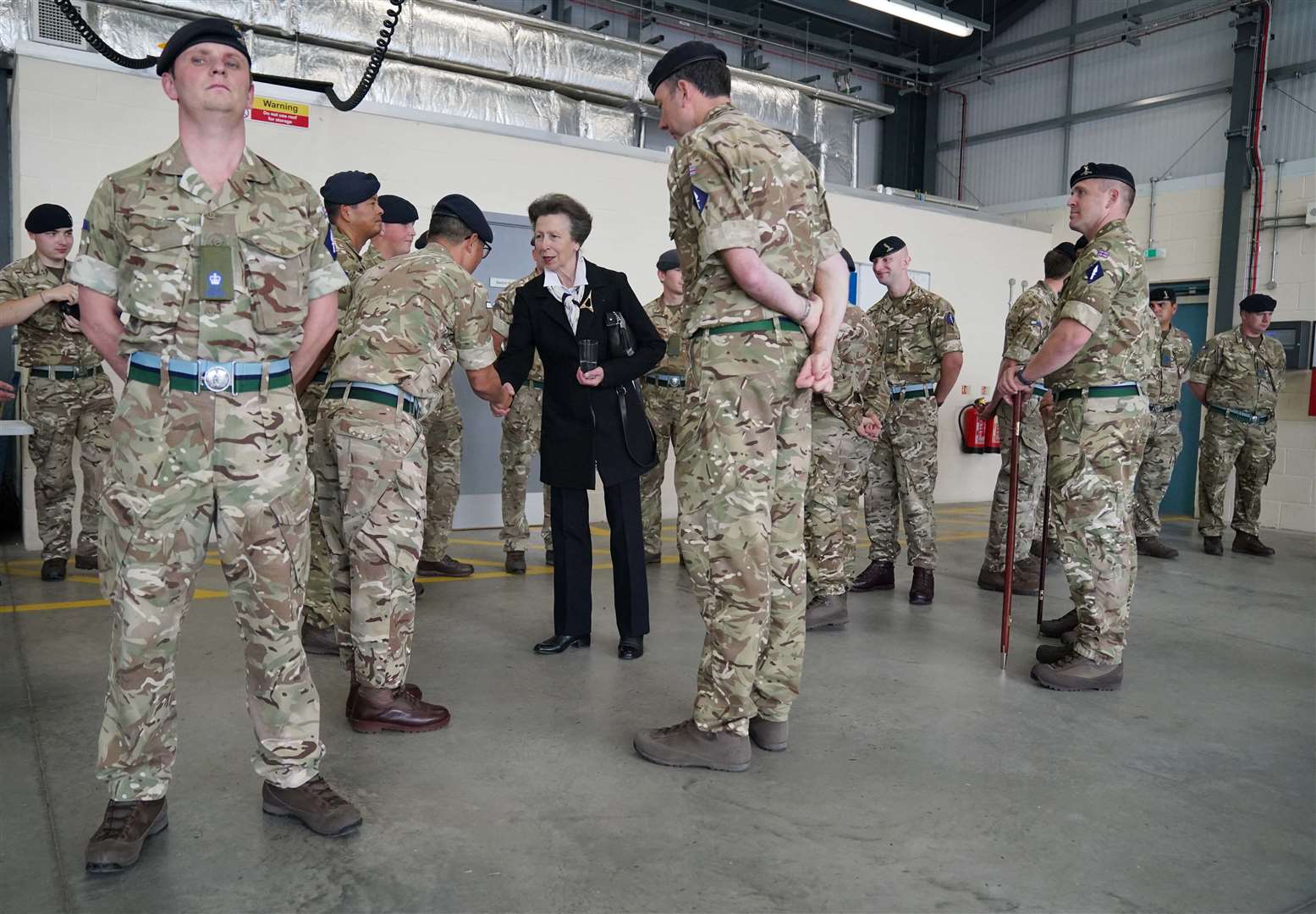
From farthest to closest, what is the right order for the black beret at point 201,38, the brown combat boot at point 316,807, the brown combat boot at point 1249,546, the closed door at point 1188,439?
the closed door at point 1188,439 → the brown combat boot at point 1249,546 → the brown combat boot at point 316,807 → the black beret at point 201,38

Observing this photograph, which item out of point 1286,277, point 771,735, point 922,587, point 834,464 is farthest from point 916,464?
point 1286,277

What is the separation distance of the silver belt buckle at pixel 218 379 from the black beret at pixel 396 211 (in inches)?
71.6

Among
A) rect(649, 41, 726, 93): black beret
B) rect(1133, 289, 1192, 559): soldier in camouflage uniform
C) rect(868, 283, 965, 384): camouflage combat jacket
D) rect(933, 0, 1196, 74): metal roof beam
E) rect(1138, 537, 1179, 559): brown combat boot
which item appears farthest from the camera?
rect(933, 0, 1196, 74): metal roof beam

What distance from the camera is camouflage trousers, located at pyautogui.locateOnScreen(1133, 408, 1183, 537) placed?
23.3 ft

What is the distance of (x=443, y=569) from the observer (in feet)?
18.1

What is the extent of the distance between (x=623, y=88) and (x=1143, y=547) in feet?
19.4

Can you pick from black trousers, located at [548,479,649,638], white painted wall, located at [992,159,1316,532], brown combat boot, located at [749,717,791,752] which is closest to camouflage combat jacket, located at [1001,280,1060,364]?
black trousers, located at [548,479,649,638]

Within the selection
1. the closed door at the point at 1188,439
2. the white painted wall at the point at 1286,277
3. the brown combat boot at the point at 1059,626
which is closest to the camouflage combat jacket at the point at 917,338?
the brown combat boot at the point at 1059,626

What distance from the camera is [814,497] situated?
14.5 feet

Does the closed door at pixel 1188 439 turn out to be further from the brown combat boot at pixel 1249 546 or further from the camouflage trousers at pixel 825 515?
the camouflage trousers at pixel 825 515

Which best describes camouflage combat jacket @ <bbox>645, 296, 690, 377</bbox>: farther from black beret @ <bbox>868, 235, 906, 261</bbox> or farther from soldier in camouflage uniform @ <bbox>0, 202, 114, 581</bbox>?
soldier in camouflage uniform @ <bbox>0, 202, 114, 581</bbox>

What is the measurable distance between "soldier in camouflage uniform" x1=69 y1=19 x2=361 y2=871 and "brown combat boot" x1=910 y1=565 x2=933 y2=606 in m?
3.59

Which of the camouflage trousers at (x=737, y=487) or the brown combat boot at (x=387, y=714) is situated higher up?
the camouflage trousers at (x=737, y=487)

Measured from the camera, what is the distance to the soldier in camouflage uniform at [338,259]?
3.74 m
